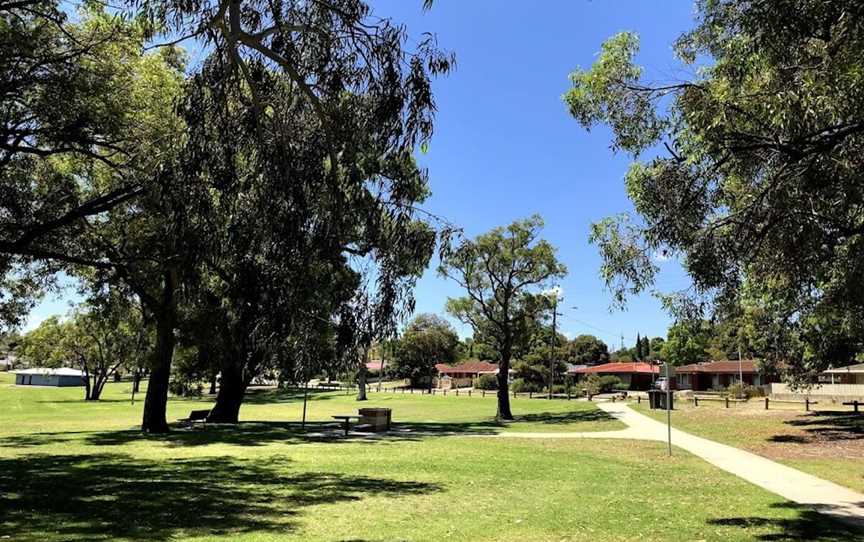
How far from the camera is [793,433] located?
2500 cm

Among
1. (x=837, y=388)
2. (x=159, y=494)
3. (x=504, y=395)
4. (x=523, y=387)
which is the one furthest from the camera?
(x=523, y=387)

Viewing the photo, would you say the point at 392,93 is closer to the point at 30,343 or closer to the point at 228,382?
the point at 228,382

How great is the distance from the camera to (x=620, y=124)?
11.2 m

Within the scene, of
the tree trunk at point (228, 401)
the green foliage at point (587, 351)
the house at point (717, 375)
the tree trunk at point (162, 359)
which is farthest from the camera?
the green foliage at point (587, 351)

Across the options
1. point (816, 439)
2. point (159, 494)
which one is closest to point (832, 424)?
point (816, 439)

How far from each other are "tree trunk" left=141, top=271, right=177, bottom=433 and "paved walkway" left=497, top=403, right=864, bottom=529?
41.7 ft

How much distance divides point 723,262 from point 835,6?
406 centimetres

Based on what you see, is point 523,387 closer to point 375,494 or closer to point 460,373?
point 460,373

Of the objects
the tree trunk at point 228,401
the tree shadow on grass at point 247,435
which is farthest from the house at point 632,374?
the tree trunk at point 228,401

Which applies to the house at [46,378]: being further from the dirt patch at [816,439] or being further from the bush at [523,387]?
the dirt patch at [816,439]

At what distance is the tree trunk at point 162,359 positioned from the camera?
21.7 metres

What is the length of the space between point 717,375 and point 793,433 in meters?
59.9

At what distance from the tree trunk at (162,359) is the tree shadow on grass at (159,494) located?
19.6 ft

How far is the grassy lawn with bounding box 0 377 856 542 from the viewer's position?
8812 mm
